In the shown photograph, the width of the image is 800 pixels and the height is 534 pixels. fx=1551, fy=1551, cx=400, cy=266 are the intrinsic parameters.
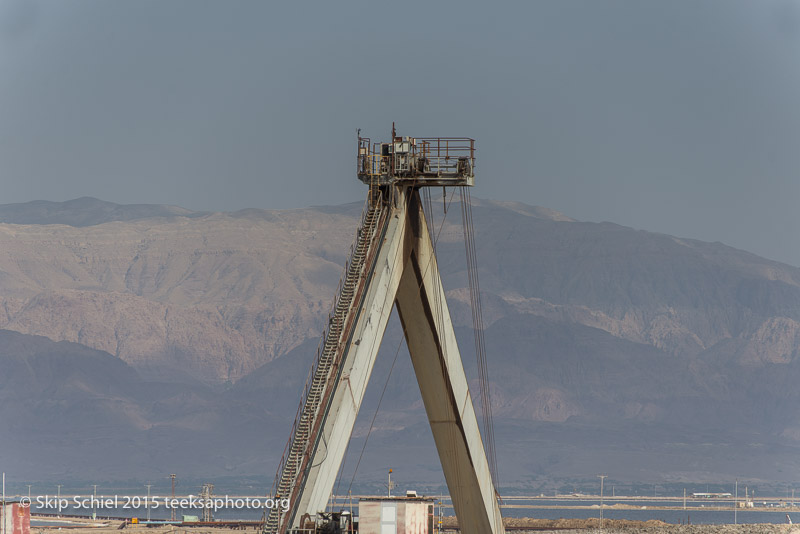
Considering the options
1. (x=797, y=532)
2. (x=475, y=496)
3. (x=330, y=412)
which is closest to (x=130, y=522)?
(x=797, y=532)

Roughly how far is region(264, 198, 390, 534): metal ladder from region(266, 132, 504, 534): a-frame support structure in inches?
1.8

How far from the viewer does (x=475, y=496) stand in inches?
2655

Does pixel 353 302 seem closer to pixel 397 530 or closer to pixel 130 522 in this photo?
pixel 397 530

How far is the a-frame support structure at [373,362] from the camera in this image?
178 feet

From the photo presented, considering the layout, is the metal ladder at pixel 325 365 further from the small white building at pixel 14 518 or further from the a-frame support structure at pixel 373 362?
the small white building at pixel 14 518

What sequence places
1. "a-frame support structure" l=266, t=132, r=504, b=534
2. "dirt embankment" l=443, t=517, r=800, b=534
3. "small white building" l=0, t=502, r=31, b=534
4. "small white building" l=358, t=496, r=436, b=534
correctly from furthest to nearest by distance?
"dirt embankment" l=443, t=517, r=800, b=534
"small white building" l=0, t=502, r=31, b=534
"a-frame support structure" l=266, t=132, r=504, b=534
"small white building" l=358, t=496, r=436, b=534

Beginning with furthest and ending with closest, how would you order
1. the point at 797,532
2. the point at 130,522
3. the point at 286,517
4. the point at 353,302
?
the point at 130,522 → the point at 797,532 → the point at 353,302 → the point at 286,517

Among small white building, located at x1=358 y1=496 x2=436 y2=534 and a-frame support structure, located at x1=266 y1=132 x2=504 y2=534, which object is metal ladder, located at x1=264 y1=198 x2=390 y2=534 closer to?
a-frame support structure, located at x1=266 y1=132 x2=504 y2=534

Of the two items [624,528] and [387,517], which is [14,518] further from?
[624,528]

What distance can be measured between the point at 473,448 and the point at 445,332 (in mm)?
5611

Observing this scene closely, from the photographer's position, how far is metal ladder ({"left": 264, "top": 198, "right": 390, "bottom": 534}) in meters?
54.2

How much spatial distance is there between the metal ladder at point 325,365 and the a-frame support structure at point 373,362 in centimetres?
5

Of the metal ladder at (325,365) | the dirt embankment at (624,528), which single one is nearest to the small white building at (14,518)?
the metal ladder at (325,365)

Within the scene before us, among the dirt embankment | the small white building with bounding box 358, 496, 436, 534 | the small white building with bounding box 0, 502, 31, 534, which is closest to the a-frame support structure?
the small white building with bounding box 358, 496, 436, 534
